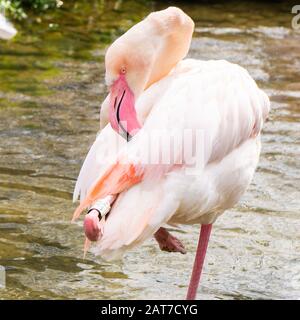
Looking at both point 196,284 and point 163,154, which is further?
point 196,284

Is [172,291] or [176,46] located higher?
[176,46]

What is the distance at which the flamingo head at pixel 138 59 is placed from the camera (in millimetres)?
4570

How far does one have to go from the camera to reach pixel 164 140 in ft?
14.1

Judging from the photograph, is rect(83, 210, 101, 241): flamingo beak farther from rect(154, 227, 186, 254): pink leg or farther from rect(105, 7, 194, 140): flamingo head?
rect(154, 227, 186, 254): pink leg

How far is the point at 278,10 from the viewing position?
1209 centimetres

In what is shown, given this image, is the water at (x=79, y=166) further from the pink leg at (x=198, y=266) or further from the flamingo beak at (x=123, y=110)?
the flamingo beak at (x=123, y=110)

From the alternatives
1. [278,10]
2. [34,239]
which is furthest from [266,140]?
[278,10]

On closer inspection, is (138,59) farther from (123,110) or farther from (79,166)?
(79,166)

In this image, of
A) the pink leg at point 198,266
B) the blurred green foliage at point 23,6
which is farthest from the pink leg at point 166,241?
the blurred green foliage at point 23,6

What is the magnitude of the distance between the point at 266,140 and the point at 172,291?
2.68 metres

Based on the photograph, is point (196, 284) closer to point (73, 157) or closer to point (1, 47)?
point (73, 157)

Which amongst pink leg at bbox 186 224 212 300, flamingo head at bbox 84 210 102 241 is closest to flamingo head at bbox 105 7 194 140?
flamingo head at bbox 84 210 102 241

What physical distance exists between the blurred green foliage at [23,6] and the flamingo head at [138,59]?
662 cm

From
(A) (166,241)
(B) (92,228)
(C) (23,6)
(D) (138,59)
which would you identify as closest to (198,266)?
(A) (166,241)
